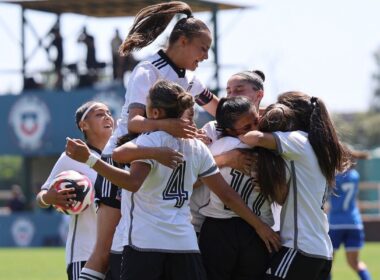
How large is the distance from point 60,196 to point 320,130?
2.07m

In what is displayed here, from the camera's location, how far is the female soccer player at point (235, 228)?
685 cm

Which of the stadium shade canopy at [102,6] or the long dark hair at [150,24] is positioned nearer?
the long dark hair at [150,24]

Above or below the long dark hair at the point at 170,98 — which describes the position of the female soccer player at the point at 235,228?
below

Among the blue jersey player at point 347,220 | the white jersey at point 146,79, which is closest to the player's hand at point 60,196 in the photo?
the white jersey at point 146,79

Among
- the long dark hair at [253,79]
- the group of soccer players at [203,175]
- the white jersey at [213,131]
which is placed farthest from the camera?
the long dark hair at [253,79]

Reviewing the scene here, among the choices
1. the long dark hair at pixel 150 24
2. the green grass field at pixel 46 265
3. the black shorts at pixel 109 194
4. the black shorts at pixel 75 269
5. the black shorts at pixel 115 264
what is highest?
the long dark hair at pixel 150 24

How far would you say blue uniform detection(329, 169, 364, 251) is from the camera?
15.2 meters

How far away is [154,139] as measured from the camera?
657 cm

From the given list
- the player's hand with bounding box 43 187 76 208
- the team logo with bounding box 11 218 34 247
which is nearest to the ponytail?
the player's hand with bounding box 43 187 76 208

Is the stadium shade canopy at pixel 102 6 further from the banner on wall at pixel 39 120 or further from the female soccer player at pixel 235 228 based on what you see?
the female soccer player at pixel 235 228

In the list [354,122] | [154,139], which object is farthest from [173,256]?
[354,122]

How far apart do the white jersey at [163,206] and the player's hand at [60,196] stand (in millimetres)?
1458

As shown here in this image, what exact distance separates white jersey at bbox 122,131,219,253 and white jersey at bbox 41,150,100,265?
1610 millimetres

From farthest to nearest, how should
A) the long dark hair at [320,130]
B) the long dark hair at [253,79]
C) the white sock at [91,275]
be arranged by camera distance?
the white sock at [91,275]
the long dark hair at [253,79]
the long dark hair at [320,130]
